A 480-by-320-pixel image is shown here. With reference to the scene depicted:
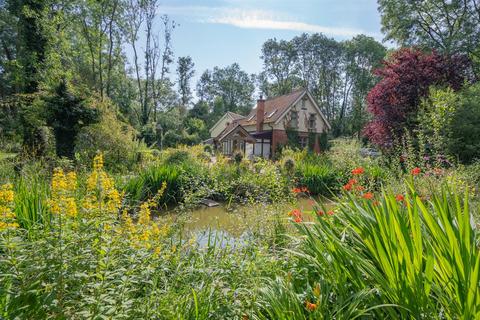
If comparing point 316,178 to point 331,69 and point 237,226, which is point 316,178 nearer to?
point 237,226

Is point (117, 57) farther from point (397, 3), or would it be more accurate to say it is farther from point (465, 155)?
point (465, 155)

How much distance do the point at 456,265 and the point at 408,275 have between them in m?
0.22

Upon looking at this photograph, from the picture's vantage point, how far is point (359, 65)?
3453 centimetres

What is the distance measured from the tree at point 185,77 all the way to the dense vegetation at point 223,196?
14.2 metres

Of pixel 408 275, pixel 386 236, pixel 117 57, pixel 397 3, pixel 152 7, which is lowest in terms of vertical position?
pixel 408 275

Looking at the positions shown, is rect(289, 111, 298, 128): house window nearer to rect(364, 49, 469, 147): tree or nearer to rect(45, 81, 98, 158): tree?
rect(364, 49, 469, 147): tree

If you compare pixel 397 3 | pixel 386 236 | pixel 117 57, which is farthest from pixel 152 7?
pixel 386 236

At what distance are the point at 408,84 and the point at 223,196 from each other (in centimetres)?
751

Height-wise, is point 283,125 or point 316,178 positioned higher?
point 283,125

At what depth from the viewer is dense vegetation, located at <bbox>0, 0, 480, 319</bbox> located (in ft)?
4.65

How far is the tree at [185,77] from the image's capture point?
39.7 m

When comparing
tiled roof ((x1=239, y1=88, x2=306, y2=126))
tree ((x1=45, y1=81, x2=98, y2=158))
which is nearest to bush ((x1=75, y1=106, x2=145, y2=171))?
tree ((x1=45, y1=81, x2=98, y2=158))

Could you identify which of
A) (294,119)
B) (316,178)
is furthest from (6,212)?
(294,119)

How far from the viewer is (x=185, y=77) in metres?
40.2
